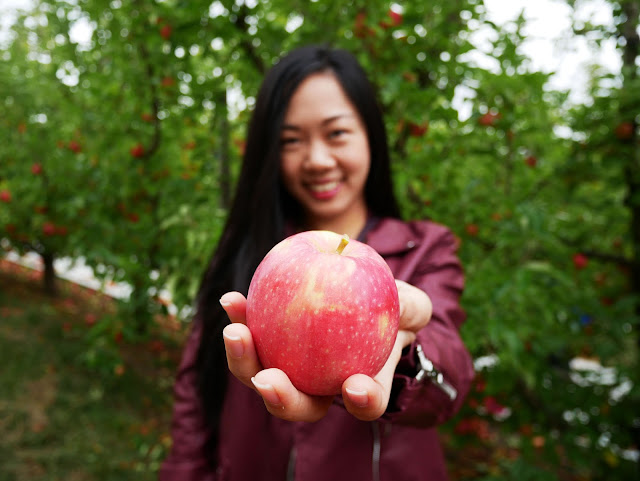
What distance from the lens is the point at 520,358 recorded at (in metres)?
2.08

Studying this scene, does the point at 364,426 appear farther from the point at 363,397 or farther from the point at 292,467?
the point at 363,397

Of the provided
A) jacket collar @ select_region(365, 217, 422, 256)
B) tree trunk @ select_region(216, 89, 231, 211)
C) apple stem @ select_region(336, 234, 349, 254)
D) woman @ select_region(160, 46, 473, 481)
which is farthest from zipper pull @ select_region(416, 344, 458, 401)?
tree trunk @ select_region(216, 89, 231, 211)

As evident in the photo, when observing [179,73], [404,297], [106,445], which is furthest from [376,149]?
[106,445]

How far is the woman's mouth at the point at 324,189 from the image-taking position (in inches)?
49.3

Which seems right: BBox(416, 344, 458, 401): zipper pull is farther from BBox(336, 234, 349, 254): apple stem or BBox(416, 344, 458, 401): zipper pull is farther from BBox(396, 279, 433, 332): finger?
BBox(336, 234, 349, 254): apple stem

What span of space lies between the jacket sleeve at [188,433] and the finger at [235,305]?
30.1 inches

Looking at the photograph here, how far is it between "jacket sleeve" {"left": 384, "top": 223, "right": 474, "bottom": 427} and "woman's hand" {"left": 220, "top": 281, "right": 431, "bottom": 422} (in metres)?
0.07

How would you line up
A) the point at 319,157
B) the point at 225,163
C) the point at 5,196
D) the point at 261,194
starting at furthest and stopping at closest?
1. the point at 5,196
2. the point at 225,163
3. the point at 261,194
4. the point at 319,157

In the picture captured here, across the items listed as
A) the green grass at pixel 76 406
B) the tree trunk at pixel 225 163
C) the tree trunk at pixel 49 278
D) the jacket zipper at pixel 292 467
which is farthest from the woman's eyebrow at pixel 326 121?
the tree trunk at pixel 49 278

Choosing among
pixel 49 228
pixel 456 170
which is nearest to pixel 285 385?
pixel 456 170

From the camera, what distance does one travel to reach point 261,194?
4.27 feet

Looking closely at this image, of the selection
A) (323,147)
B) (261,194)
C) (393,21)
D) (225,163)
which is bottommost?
(261,194)

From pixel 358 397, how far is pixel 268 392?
0.41 feet

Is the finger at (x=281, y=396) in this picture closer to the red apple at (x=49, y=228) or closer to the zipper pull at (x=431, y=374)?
the zipper pull at (x=431, y=374)
